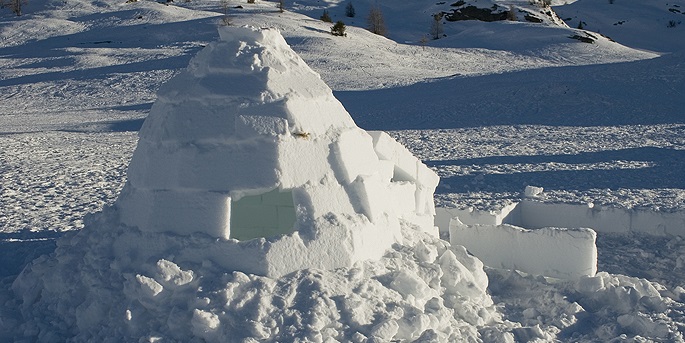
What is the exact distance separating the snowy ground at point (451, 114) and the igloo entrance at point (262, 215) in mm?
2000

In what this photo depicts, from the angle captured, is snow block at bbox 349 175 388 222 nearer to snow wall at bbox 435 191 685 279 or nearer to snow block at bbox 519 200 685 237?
snow wall at bbox 435 191 685 279

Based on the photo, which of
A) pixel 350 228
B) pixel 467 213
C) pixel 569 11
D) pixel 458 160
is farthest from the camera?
pixel 569 11

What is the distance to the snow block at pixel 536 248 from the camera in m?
7.20

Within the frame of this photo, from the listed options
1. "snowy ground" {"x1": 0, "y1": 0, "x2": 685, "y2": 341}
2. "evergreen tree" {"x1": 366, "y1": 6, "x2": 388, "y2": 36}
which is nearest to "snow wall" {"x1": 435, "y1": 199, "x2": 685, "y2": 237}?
"snowy ground" {"x1": 0, "y1": 0, "x2": 685, "y2": 341}

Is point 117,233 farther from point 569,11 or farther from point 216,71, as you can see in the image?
point 569,11

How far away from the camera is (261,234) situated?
673cm

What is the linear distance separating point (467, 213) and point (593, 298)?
8.98 ft

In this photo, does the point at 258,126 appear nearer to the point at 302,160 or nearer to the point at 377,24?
the point at 302,160

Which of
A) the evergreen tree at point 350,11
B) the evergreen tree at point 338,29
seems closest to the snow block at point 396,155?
the evergreen tree at point 338,29

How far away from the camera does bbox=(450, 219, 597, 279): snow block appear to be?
720cm

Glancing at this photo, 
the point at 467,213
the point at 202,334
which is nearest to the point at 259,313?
the point at 202,334

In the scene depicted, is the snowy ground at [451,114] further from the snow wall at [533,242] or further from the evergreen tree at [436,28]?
the evergreen tree at [436,28]

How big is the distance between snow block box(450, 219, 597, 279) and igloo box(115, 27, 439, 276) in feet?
4.76

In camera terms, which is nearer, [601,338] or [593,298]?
[601,338]
